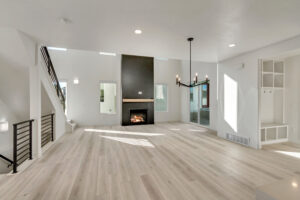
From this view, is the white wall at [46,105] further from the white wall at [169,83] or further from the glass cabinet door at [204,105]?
the glass cabinet door at [204,105]

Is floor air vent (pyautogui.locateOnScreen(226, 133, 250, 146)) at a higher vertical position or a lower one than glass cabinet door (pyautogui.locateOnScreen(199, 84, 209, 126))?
lower

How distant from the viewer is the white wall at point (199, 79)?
604cm

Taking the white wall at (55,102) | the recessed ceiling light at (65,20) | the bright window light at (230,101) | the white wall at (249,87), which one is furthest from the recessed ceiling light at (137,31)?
the bright window light at (230,101)

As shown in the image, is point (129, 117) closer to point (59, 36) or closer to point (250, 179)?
point (59, 36)

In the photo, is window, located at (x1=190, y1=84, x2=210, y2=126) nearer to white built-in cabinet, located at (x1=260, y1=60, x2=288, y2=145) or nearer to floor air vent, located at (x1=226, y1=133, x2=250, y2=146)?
floor air vent, located at (x1=226, y1=133, x2=250, y2=146)

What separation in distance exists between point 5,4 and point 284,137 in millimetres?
7174

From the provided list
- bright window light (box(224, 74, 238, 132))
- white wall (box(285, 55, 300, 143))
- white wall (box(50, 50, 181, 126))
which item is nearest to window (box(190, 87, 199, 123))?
bright window light (box(224, 74, 238, 132))

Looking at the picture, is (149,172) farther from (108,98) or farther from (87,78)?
(87,78)

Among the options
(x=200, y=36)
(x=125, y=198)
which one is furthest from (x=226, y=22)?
(x=125, y=198)

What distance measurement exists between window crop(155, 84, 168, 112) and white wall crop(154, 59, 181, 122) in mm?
178

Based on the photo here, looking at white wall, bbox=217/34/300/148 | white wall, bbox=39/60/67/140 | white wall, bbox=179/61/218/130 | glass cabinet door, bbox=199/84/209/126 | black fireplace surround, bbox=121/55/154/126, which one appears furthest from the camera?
black fireplace surround, bbox=121/55/154/126

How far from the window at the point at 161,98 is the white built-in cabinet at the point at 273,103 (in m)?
4.62

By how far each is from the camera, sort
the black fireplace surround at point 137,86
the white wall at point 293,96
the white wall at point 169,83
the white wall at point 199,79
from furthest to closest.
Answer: the white wall at point 169,83 → the black fireplace surround at point 137,86 → the white wall at point 199,79 → the white wall at point 293,96

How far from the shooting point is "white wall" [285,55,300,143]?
4.15 metres
